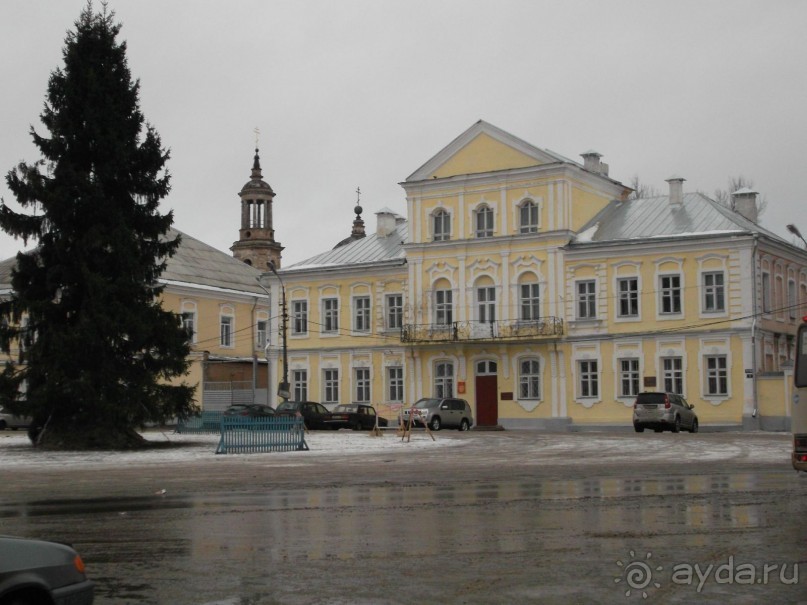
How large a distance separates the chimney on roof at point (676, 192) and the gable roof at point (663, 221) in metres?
0.15

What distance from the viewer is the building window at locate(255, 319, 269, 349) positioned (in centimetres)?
7494

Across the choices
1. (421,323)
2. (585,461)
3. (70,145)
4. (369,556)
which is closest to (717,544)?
(369,556)

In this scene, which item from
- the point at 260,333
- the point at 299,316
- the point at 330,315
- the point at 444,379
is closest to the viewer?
the point at 444,379

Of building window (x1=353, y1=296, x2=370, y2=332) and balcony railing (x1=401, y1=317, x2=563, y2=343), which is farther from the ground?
building window (x1=353, y1=296, x2=370, y2=332)

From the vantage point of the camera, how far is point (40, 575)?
673cm

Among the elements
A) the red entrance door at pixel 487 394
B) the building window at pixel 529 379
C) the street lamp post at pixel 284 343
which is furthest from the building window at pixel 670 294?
the street lamp post at pixel 284 343

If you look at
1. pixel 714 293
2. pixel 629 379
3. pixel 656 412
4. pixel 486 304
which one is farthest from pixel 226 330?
pixel 656 412

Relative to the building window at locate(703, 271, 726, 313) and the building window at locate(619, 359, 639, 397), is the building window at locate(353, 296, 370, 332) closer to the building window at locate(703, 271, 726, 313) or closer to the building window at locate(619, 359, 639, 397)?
the building window at locate(619, 359, 639, 397)

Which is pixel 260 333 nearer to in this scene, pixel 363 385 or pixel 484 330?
pixel 363 385

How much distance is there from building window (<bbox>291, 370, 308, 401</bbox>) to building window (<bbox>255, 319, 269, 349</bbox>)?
10.3 m

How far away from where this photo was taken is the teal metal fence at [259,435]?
106 feet

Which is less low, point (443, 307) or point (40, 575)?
point (443, 307)

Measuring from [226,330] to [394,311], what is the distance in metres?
15.1

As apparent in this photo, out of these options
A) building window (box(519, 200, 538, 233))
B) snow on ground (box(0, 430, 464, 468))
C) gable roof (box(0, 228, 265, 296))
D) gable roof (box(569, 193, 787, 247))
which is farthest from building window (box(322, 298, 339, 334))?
snow on ground (box(0, 430, 464, 468))
